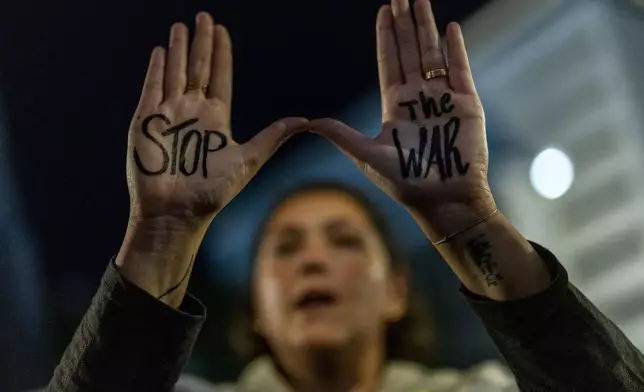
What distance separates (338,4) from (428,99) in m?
0.24

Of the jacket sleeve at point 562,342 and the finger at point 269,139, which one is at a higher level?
the finger at point 269,139

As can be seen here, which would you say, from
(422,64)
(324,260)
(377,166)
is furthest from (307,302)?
(422,64)

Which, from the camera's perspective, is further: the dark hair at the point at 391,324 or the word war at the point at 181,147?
the dark hair at the point at 391,324

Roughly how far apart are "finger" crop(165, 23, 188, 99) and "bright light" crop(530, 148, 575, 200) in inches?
18.4

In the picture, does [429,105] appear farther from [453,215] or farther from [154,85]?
[154,85]

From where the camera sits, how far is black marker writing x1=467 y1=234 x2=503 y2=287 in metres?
0.61

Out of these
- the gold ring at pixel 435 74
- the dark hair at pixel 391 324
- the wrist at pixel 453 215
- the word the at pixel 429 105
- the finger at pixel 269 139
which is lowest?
the dark hair at pixel 391 324

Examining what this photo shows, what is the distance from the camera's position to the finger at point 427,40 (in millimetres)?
681

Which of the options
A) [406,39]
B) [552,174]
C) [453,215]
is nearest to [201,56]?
[406,39]

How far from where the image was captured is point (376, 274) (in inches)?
30.9

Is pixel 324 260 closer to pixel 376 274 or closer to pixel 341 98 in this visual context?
pixel 376 274

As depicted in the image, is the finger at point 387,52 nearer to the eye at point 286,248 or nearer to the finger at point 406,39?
the finger at point 406,39

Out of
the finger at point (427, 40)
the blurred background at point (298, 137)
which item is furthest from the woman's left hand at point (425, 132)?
the blurred background at point (298, 137)

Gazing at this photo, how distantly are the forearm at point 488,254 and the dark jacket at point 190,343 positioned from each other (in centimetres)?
2
